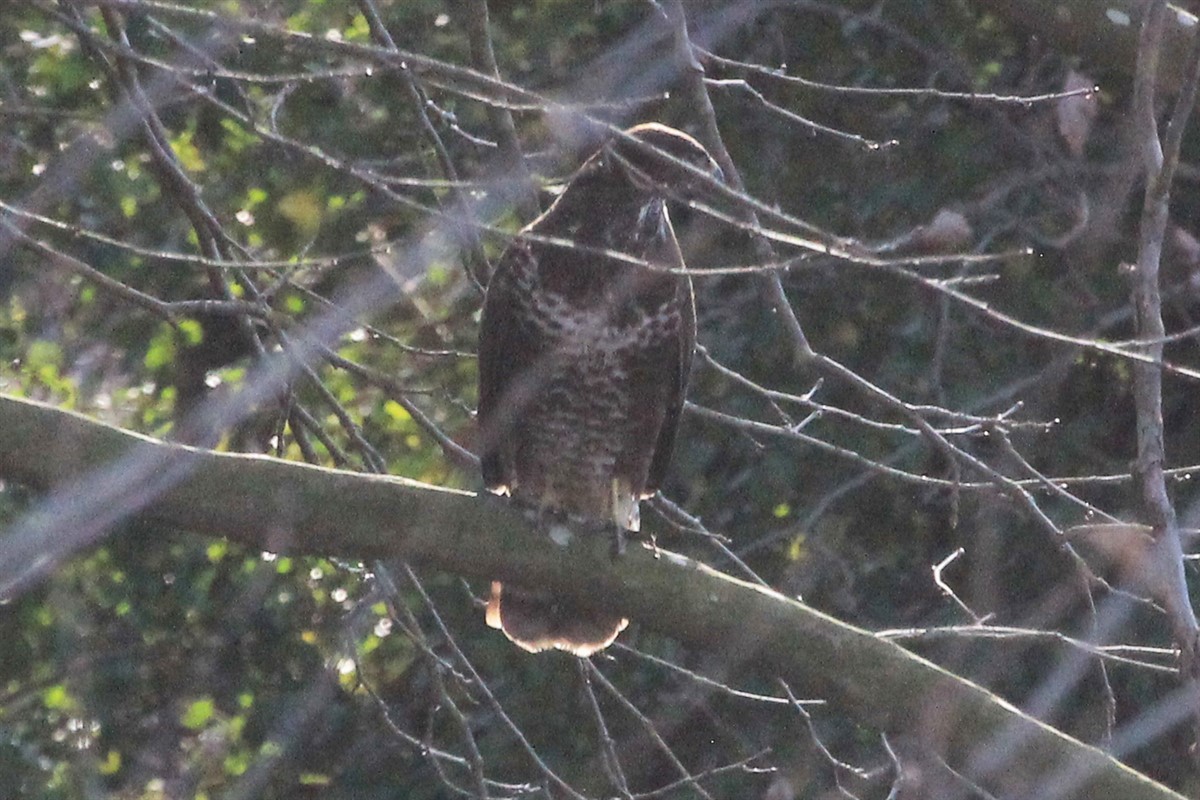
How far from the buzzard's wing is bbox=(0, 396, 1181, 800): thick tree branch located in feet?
2.90

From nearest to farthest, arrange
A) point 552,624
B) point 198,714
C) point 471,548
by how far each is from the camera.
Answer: point 471,548 → point 552,624 → point 198,714

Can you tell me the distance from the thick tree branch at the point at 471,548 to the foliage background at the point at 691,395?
133 centimetres

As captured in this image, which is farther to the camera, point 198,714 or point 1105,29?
point 198,714

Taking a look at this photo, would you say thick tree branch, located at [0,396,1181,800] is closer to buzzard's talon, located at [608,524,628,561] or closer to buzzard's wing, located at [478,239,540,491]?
buzzard's talon, located at [608,524,628,561]

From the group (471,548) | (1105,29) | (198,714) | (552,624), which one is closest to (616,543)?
(471,548)

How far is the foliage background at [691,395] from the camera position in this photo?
13.8ft

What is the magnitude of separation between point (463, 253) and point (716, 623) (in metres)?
0.98

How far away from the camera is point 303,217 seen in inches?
177

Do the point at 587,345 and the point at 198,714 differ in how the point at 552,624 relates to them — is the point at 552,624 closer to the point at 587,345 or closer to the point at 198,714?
the point at 587,345

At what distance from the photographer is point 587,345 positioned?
364 cm

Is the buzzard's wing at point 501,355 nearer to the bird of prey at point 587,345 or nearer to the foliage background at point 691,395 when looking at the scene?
the bird of prey at point 587,345

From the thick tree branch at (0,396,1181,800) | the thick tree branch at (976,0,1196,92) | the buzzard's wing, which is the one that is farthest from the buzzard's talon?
the thick tree branch at (976,0,1196,92)

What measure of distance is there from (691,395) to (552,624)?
39.7 inches

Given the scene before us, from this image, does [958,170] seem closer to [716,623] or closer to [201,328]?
[201,328]
